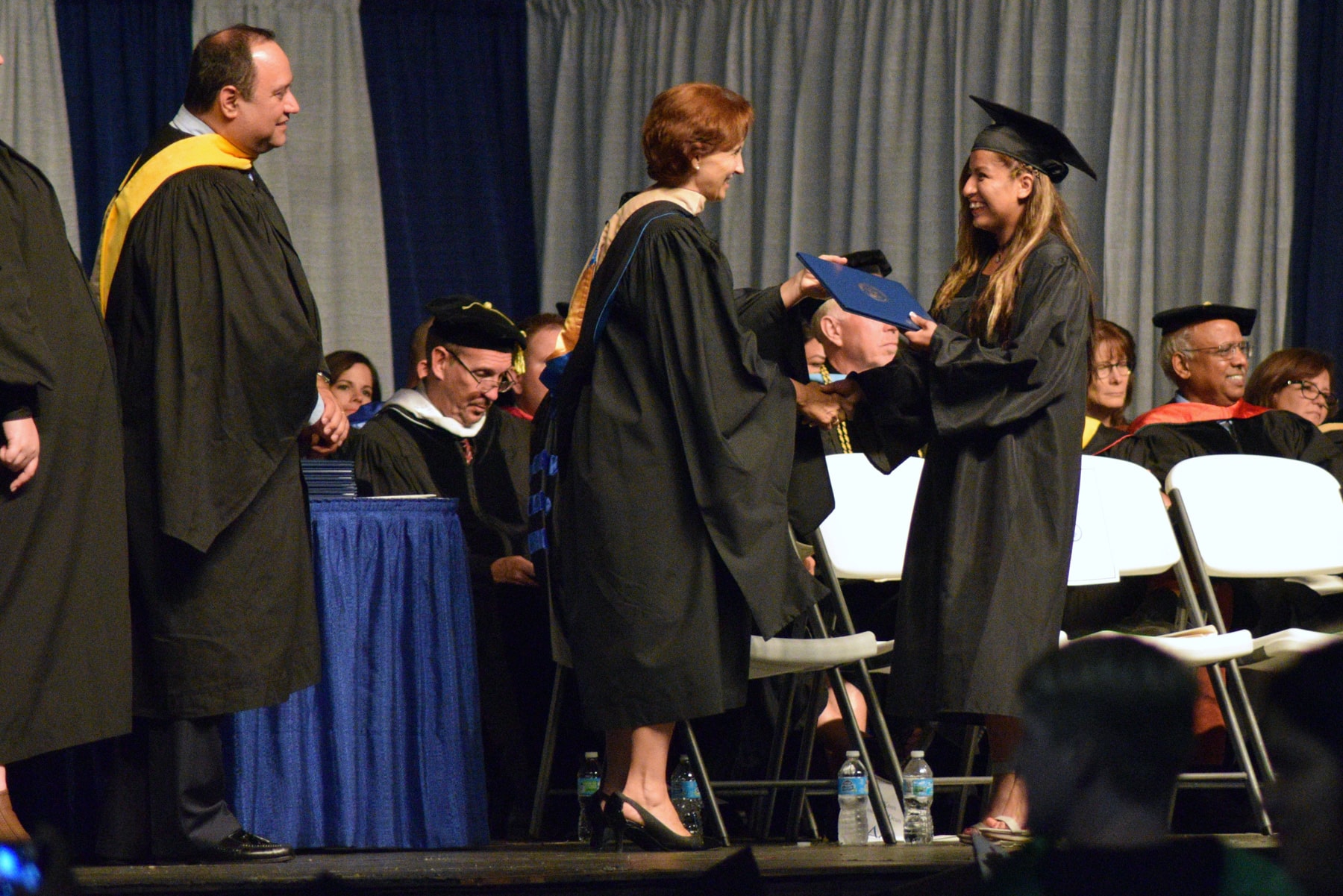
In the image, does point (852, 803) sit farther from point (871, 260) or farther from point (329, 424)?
point (871, 260)

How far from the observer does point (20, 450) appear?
3203 mm

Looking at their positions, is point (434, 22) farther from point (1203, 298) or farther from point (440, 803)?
point (440, 803)

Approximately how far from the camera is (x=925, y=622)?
3.96 meters

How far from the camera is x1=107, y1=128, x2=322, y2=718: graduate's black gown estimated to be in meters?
3.50

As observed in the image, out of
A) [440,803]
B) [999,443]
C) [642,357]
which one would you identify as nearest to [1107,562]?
[999,443]

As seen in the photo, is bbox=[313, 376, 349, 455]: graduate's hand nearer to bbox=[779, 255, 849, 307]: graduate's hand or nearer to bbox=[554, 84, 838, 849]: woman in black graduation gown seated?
bbox=[554, 84, 838, 849]: woman in black graduation gown seated

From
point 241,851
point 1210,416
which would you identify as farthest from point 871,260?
point 241,851

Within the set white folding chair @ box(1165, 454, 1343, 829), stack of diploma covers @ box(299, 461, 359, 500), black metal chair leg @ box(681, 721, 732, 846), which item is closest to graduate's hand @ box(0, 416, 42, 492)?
stack of diploma covers @ box(299, 461, 359, 500)

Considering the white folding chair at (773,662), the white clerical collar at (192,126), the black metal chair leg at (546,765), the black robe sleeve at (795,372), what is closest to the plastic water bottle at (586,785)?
the black metal chair leg at (546,765)

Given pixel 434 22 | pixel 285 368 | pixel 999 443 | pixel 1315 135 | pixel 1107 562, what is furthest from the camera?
pixel 434 22

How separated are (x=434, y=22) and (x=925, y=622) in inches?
201

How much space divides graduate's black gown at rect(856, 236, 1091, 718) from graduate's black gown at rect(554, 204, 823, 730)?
40 centimetres

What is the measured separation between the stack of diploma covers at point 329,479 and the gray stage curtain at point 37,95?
12.5 ft

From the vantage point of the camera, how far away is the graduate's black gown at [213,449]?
3500 mm
